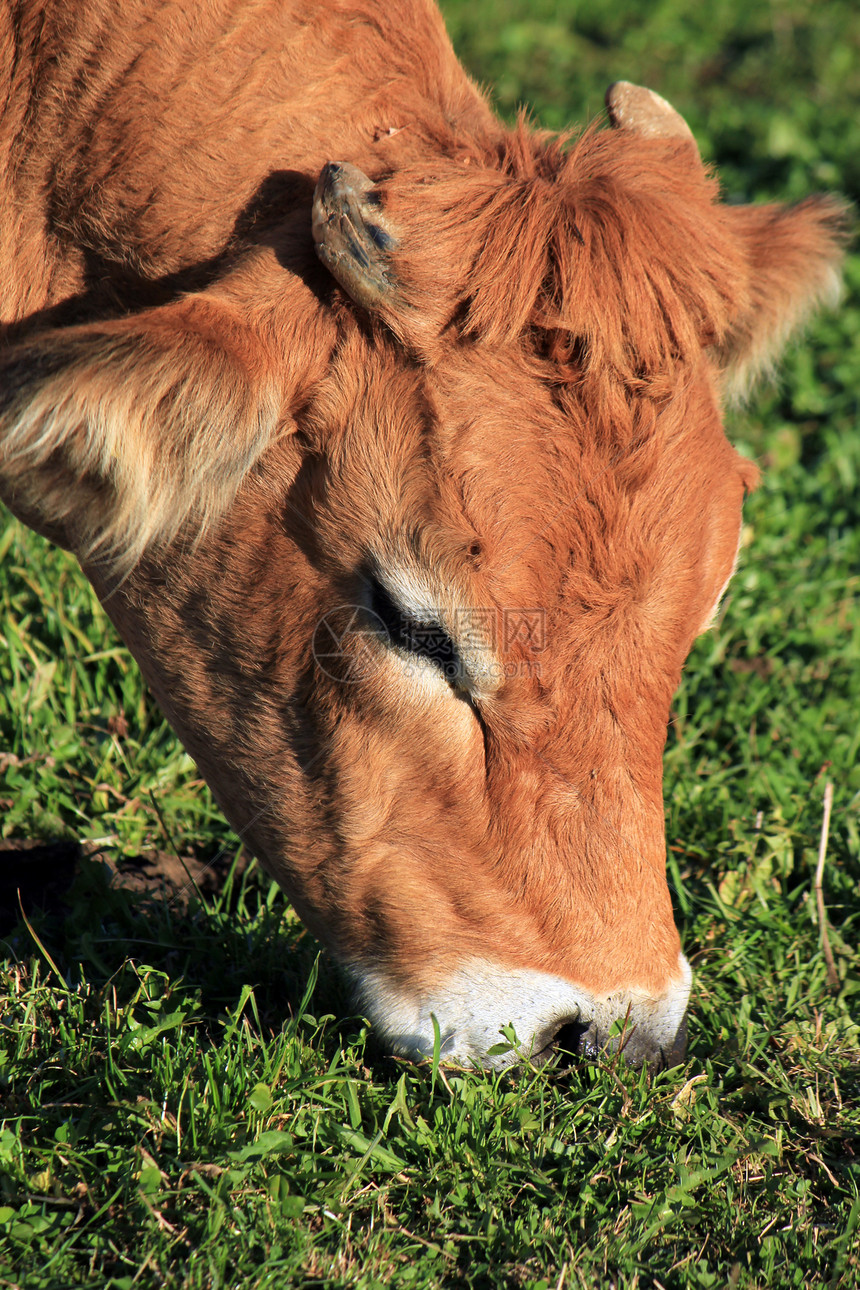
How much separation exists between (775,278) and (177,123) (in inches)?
60.1

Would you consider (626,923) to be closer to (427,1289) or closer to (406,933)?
(406,933)

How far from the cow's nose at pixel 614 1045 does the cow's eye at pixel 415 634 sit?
0.81 metres

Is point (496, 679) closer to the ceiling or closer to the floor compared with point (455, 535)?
closer to the floor

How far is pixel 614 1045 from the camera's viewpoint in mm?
2439

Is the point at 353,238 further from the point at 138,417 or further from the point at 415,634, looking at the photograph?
the point at 415,634

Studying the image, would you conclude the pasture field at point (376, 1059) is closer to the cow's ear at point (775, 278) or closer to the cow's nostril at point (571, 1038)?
the cow's nostril at point (571, 1038)

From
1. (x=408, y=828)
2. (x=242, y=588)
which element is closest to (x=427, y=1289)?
(x=408, y=828)

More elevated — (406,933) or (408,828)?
(408,828)

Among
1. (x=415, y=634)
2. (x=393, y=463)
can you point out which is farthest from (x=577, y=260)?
(x=415, y=634)

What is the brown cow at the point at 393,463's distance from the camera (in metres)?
2.28

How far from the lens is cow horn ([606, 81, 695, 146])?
299cm

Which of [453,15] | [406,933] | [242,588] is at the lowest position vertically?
[406,933]

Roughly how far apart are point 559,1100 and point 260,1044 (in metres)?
0.69

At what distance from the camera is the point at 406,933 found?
8.18 feet
